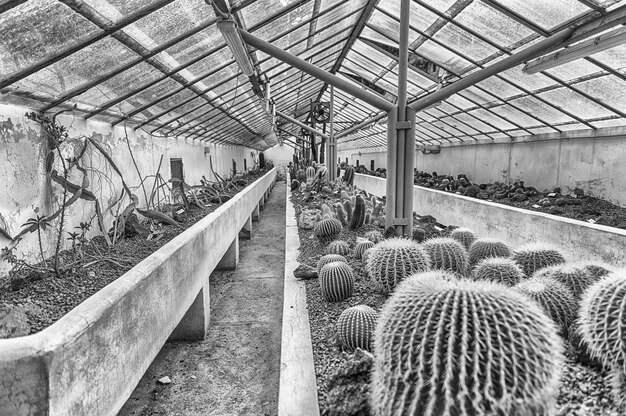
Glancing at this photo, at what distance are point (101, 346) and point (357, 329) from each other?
1321 millimetres

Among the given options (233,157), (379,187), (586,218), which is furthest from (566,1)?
(233,157)

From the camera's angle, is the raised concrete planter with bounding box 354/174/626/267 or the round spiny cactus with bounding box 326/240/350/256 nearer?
the round spiny cactus with bounding box 326/240/350/256

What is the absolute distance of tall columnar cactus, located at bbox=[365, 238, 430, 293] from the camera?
3018 mm

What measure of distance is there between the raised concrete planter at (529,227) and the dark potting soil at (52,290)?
4.83m

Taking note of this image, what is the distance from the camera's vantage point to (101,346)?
2.03 meters

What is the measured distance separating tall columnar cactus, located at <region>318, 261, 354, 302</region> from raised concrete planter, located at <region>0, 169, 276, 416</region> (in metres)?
1.19

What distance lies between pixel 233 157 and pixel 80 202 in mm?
13346

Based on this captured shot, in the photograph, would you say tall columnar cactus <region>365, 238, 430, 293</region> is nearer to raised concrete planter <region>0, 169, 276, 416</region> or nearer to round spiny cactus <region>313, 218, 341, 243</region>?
raised concrete planter <region>0, 169, 276, 416</region>

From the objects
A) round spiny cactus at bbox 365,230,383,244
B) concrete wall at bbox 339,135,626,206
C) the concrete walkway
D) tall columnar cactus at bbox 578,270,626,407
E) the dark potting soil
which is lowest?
the concrete walkway

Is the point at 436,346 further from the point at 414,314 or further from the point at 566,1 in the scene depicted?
the point at 566,1

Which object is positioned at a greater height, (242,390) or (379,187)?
(379,187)

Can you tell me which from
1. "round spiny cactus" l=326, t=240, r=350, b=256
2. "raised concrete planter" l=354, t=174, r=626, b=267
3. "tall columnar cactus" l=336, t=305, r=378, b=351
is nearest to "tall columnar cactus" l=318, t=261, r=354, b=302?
"tall columnar cactus" l=336, t=305, r=378, b=351

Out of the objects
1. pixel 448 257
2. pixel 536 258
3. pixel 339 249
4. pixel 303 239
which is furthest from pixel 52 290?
pixel 536 258

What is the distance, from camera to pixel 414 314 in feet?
5.08
